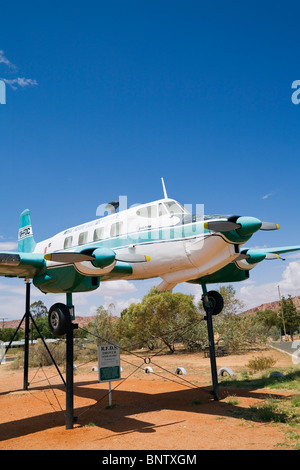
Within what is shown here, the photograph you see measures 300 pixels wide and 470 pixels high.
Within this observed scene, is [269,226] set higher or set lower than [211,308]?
higher

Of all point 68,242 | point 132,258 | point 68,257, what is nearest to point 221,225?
point 132,258

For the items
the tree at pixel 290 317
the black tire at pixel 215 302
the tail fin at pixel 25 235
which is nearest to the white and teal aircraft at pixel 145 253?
the black tire at pixel 215 302

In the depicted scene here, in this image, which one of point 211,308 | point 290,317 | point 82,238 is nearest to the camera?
point 82,238

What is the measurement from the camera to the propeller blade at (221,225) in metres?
9.13

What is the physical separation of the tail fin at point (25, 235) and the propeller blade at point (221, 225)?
1087 centimetres

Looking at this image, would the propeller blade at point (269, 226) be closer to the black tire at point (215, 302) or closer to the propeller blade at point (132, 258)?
the propeller blade at point (132, 258)

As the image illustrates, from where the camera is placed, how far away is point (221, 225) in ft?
30.0

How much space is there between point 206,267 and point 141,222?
7.96 feet

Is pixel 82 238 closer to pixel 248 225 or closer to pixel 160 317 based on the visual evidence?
pixel 248 225

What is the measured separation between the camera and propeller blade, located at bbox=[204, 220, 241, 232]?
9.13 metres

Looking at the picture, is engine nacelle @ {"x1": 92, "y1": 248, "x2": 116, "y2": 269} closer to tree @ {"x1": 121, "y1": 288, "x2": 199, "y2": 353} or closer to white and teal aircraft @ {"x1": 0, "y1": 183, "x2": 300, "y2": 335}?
white and teal aircraft @ {"x1": 0, "y1": 183, "x2": 300, "y2": 335}

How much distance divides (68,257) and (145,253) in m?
2.52

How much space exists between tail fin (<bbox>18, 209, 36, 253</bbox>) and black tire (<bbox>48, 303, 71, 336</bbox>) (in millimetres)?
7715

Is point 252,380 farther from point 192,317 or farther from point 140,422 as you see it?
point 192,317
